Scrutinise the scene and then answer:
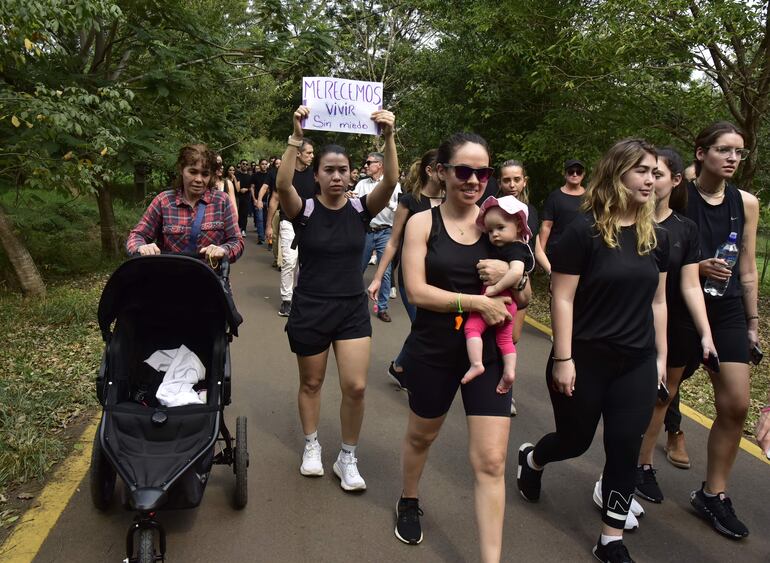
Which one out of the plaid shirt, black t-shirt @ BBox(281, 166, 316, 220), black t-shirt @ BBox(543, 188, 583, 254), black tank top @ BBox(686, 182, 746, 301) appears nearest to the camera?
black tank top @ BBox(686, 182, 746, 301)

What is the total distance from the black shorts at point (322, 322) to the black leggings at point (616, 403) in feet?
4.44

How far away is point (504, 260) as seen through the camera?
9.62ft

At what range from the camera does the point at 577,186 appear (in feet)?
20.1

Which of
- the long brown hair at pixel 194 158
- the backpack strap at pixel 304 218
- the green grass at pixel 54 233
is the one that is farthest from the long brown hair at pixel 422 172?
the green grass at pixel 54 233

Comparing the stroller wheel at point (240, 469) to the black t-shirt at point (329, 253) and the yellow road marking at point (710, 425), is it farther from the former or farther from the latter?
the yellow road marking at point (710, 425)

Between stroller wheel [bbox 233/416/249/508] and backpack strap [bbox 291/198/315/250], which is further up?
backpack strap [bbox 291/198/315/250]

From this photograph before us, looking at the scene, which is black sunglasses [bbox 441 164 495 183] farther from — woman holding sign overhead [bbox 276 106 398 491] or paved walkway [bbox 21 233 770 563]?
paved walkway [bbox 21 233 770 563]

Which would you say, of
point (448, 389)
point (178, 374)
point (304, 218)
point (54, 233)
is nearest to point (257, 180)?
point (54, 233)

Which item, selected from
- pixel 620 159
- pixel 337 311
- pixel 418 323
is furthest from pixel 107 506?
pixel 620 159

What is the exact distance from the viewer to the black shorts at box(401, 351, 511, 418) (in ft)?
9.50

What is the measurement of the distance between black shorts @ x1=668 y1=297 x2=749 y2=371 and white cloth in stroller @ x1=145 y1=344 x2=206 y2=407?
9.34 ft

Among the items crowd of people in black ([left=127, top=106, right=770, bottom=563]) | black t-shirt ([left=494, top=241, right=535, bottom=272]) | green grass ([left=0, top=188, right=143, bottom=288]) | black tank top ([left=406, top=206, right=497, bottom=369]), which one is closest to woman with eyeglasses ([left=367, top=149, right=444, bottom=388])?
crowd of people in black ([left=127, top=106, right=770, bottom=563])

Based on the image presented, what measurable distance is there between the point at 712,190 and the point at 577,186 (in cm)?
245

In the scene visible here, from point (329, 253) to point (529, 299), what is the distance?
4.35ft
